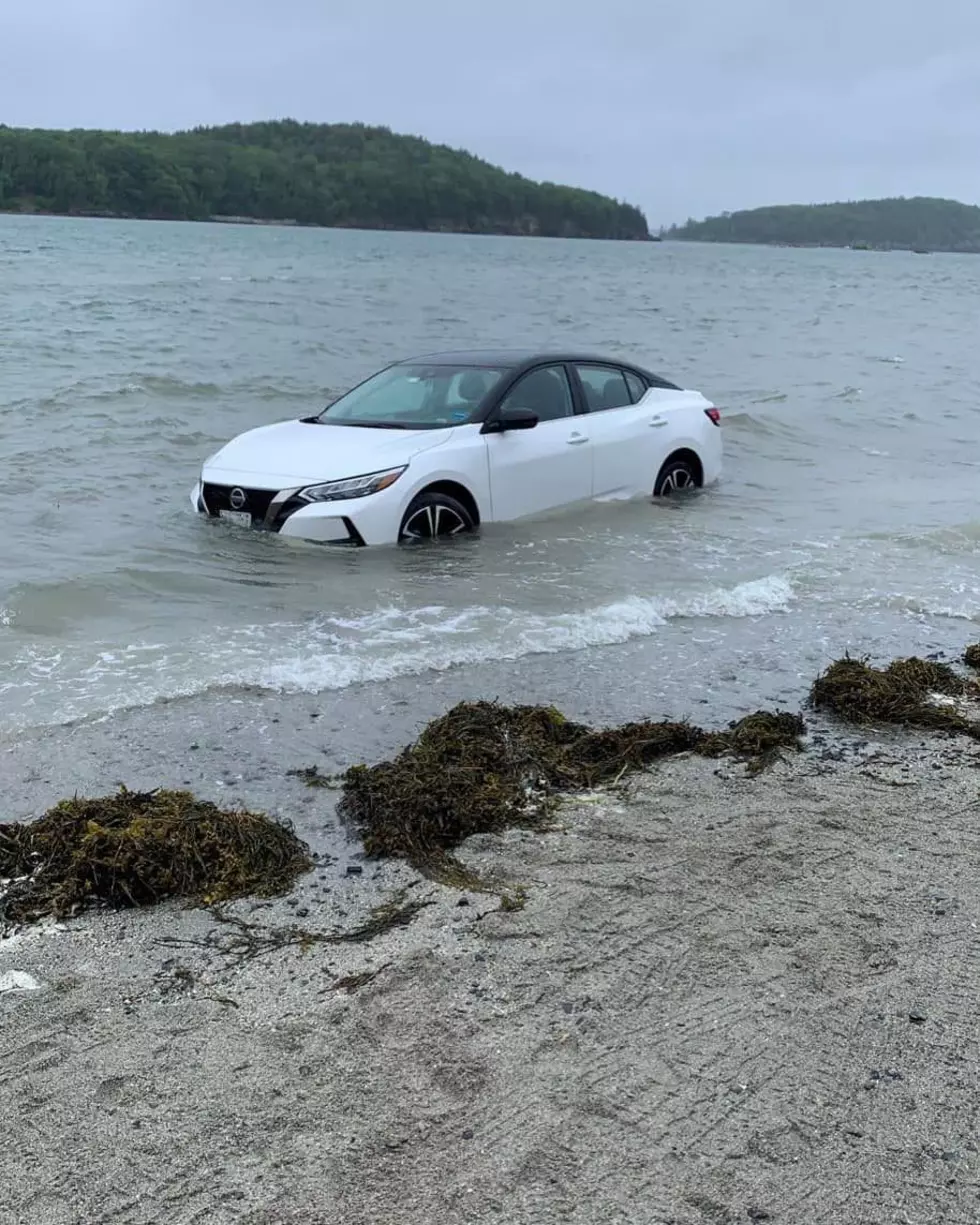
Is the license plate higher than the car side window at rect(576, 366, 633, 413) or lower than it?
lower

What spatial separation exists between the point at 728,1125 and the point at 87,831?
90.6 inches

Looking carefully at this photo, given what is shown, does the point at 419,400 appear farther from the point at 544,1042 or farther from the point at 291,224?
the point at 291,224

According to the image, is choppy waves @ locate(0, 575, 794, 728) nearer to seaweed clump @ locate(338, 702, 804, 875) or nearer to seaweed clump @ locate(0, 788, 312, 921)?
seaweed clump @ locate(338, 702, 804, 875)

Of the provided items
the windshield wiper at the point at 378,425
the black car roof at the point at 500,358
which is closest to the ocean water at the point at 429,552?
the windshield wiper at the point at 378,425

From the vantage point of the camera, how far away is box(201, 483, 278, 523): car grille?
8531 millimetres

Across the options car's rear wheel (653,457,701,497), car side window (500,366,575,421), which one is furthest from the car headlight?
car's rear wheel (653,457,701,497)

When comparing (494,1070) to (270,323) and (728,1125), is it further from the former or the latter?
(270,323)

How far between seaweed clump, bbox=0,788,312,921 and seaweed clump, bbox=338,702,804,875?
37cm

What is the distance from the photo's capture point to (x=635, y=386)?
10844mm

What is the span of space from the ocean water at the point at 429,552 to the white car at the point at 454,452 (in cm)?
25

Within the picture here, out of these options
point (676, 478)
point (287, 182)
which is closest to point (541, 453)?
point (676, 478)

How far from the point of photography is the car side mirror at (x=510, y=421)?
9.12m

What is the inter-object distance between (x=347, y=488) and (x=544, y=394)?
2.21 m

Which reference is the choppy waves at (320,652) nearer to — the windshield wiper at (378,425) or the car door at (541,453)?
the car door at (541,453)
